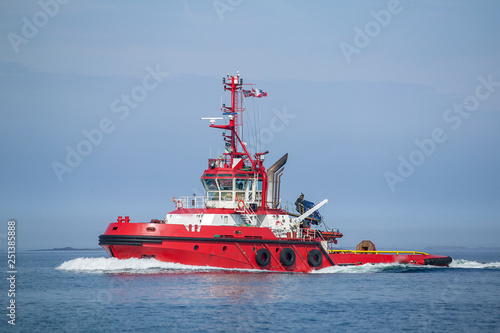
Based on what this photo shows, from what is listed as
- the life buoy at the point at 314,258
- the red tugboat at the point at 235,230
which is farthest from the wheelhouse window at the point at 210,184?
the life buoy at the point at 314,258

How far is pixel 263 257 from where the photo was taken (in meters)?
32.5

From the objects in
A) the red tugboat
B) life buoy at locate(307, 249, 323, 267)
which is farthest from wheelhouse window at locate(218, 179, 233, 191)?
life buoy at locate(307, 249, 323, 267)

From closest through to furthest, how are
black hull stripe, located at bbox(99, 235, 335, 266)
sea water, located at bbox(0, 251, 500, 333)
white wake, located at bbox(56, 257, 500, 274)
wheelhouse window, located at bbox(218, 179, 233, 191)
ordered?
sea water, located at bbox(0, 251, 500, 333)
black hull stripe, located at bbox(99, 235, 335, 266)
white wake, located at bbox(56, 257, 500, 274)
wheelhouse window, located at bbox(218, 179, 233, 191)

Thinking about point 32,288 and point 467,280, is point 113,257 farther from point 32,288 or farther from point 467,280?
point 467,280

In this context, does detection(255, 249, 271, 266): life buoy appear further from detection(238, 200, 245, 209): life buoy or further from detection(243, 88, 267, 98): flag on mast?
detection(243, 88, 267, 98): flag on mast

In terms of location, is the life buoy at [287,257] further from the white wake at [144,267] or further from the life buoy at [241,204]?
the life buoy at [241,204]

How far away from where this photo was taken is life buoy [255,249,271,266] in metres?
32.2

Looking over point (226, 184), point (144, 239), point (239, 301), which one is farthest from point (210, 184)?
point (239, 301)

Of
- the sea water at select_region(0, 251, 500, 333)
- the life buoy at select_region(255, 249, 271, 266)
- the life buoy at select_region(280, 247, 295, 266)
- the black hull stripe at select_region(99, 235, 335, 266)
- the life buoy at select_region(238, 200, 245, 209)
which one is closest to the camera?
the sea water at select_region(0, 251, 500, 333)

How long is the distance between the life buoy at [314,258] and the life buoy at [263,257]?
9.46 feet

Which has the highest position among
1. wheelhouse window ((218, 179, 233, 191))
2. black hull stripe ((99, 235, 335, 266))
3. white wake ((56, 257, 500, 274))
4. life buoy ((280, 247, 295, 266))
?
wheelhouse window ((218, 179, 233, 191))

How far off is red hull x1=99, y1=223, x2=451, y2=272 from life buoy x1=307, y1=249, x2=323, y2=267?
0.46 meters

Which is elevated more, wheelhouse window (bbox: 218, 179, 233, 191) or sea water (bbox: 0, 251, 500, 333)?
wheelhouse window (bbox: 218, 179, 233, 191)

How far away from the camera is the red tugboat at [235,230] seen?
101 feet
